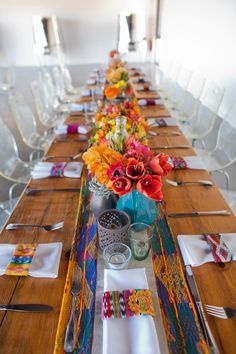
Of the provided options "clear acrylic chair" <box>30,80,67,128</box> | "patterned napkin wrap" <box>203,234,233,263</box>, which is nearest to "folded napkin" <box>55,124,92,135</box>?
"clear acrylic chair" <box>30,80,67,128</box>

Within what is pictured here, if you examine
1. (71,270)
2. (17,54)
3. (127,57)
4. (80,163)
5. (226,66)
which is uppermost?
(127,57)

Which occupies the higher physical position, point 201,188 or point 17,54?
point 17,54

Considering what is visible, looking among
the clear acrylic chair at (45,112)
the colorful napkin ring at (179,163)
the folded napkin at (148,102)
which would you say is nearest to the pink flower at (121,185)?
the colorful napkin ring at (179,163)

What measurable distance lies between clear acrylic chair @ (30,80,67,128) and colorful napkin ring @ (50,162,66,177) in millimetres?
1702

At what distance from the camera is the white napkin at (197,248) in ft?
2.84

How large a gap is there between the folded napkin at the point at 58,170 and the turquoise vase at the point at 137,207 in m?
0.50

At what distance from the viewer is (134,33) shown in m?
8.70

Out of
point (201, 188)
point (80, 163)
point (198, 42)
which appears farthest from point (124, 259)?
point (198, 42)

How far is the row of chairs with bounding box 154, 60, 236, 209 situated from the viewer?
2.09 metres

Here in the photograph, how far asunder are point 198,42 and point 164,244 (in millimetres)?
5290

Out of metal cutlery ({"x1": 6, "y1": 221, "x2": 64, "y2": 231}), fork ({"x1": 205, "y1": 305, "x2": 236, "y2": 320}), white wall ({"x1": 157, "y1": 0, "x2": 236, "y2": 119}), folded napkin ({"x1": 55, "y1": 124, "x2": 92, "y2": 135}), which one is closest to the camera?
fork ({"x1": 205, "y1": 305, "x2": 236, "y2": 320})

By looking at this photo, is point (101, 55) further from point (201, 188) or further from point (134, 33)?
point (201, 188)

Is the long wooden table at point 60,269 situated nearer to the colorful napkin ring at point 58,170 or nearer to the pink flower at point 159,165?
the colorful napkin ring at point 58,170

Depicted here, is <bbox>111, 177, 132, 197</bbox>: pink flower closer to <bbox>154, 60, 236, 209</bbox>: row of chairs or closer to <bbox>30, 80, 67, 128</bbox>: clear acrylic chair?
<bbox>154, 60, 236, 209</bbox>: row of chairs
